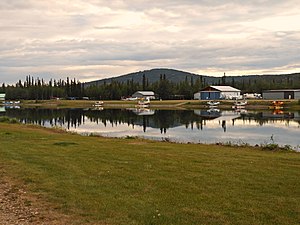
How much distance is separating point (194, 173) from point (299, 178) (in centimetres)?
298

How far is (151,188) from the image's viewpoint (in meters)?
10.1

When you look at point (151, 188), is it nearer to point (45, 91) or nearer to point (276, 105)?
point (276, 105)

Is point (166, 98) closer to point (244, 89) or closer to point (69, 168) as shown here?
point (244, 89)

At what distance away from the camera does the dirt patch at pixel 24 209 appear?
778cm

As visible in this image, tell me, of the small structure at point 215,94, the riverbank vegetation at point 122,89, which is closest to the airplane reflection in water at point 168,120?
the small structure at point 215,94

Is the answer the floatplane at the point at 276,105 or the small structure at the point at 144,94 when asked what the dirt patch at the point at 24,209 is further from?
the small structure at the point at 144,94

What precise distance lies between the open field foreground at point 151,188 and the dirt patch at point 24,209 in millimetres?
21

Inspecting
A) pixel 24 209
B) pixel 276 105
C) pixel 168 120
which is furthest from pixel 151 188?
pixel 276 105

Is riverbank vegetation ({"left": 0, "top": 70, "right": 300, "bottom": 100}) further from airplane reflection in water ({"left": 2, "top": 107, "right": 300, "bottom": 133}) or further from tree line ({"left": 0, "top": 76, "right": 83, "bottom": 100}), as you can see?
airplane reflection in water ({"left": 2, "top": 107, "right": 300, "bottom": 133})

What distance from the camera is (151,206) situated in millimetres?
8578

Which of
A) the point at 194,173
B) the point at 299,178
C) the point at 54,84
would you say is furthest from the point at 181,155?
the point at 54,84

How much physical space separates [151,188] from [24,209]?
3185 mm

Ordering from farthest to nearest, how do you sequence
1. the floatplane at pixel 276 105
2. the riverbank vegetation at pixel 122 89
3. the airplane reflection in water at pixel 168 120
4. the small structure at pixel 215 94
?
the riverbank vegetation at pixel 122 89, the small structure at pixel 215 94, the floatplane at pixel 276 105, the airplane reflection in water at pixel 168 120

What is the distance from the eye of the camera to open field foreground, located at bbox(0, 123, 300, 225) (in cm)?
796
